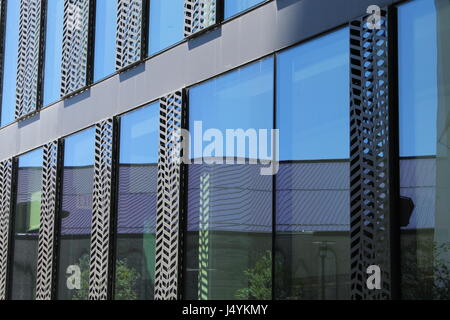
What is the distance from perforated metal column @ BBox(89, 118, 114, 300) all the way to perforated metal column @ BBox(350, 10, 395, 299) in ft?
20.2

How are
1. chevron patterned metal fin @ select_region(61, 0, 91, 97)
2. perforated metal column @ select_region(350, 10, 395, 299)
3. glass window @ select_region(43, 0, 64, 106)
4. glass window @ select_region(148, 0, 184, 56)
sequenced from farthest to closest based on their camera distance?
1. glass window @ select_region(43, 0, 64, 106)
2. chevron patterned metal fin @ select_region(61, 0, 91, 97)
3. glass window @ select_region(148, 0, 184, 56)
4. perforated metal column @ select_region(350, 10, 395, 299)

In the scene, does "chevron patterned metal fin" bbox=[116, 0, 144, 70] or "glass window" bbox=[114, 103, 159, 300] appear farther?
"chevron patterned metal fin" bbox=[116, 0, 144, 70]

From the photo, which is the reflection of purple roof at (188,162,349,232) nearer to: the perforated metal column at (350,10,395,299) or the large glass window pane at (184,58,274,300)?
the large glass window pane at (184,58,274,300)

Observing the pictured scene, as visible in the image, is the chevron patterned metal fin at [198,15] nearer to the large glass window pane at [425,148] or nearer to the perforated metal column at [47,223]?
the large glass window pane at [425,148]

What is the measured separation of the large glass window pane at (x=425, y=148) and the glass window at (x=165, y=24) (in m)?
4.89

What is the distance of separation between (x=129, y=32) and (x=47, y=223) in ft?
14.6

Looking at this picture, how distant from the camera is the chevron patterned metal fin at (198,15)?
1249 cm

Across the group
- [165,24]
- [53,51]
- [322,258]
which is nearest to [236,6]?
[165,24]

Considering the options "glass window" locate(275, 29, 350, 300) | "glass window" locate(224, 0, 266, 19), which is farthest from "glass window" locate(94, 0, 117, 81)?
"glass window" locate(275, 29, 350, 300)

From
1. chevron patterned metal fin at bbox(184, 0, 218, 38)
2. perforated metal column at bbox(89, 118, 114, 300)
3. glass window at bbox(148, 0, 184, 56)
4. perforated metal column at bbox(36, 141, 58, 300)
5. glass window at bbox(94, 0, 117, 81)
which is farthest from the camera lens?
perforated metal column at bbox(36, 141, 58, 300)

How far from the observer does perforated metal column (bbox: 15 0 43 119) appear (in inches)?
726

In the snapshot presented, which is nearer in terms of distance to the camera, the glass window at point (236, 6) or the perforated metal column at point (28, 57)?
the glass window at point (236, 6)

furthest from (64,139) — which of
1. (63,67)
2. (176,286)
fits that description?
(176,286)

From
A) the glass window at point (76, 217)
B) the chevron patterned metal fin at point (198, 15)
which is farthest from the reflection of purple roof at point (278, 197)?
the glass window at point (76, 217)
